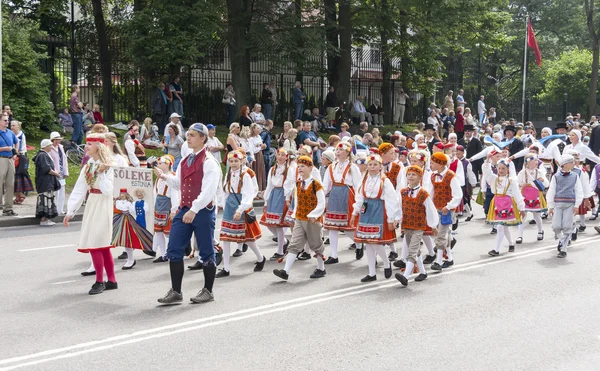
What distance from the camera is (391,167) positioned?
13.2 m

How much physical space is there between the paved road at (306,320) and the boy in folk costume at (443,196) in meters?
0.32

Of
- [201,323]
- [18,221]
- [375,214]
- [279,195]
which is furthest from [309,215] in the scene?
[18,221]

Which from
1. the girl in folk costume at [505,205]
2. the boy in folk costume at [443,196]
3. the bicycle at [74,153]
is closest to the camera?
the boy in folk costume at [443,196]

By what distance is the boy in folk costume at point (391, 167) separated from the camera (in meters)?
12.9

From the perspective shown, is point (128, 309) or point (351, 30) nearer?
point (128, 309)

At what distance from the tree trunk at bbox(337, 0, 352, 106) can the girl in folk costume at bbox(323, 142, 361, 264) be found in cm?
1763

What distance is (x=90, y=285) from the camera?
1051 centimetres

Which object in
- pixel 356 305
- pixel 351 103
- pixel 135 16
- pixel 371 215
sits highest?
pixel 135 16

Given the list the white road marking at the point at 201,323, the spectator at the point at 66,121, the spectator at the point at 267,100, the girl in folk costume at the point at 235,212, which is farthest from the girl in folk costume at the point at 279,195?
the spectator at the point at 267,100

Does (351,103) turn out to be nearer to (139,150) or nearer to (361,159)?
(139,150)

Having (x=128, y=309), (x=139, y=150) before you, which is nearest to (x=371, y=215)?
(x=128, y=309)

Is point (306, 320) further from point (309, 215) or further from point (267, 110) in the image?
point (267, 110)

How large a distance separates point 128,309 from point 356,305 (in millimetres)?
2607

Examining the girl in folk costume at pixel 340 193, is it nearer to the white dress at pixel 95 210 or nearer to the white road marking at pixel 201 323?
the white road marking at pixel 201 323
